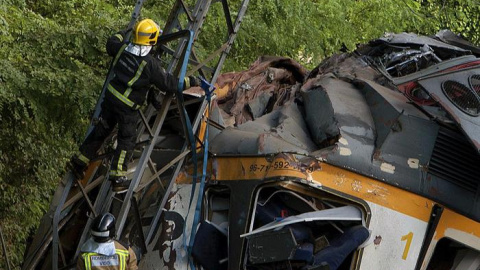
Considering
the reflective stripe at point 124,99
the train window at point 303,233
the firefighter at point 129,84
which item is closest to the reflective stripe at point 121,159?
the firefighter at point 129,84

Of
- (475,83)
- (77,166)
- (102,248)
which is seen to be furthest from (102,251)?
(475,83)

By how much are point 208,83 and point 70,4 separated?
4.44 meters

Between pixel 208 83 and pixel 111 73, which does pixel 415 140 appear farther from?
pixel 111 73

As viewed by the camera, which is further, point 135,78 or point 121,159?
point 121,159

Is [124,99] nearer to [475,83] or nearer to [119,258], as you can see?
[119,258]

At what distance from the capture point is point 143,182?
810 centimetres

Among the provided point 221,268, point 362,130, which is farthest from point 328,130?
point 221,268

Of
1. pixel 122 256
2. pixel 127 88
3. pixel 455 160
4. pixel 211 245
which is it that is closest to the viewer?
pixel 122 256

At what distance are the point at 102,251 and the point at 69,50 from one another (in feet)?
12.8

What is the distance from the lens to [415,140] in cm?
733

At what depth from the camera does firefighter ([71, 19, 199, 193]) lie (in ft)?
25.1

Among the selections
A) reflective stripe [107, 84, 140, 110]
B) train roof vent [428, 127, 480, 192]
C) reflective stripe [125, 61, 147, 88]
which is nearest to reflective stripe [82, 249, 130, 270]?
reflective stripe [107, 84, 140, 110]

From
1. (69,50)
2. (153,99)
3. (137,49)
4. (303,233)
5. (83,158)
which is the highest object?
(137,49)

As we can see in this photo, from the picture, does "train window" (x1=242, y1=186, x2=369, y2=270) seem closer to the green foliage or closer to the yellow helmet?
the yellow helmet
